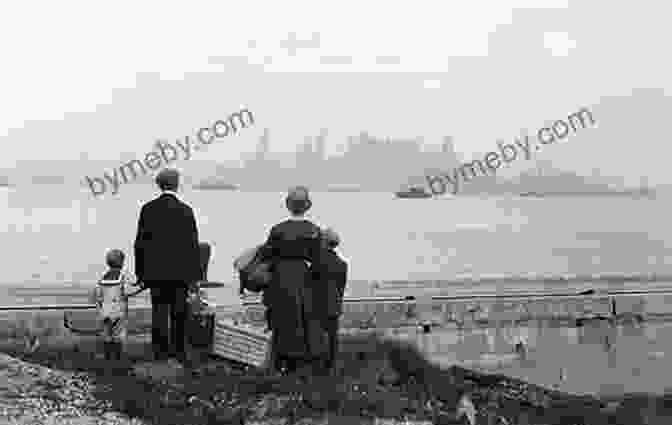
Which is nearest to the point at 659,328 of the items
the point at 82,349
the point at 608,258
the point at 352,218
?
the point at 82,349

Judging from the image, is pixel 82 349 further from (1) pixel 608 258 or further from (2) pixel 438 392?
(1) pixel 608 258

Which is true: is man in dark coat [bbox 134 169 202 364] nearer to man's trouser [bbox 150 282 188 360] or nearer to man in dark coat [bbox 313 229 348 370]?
man's trouser [bbox 150 282 188 360]

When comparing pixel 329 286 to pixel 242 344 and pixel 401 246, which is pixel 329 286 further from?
pixel 401 246

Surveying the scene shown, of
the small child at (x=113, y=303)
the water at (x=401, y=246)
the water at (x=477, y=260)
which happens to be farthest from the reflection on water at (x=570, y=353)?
the water at (x=401, y=246)

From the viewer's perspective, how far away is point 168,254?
24.0 ft

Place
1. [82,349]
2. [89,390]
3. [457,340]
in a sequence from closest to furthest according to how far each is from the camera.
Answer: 1. [89,390]
2. [82,349]
3. [457,340]

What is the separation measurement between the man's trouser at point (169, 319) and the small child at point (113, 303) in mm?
338

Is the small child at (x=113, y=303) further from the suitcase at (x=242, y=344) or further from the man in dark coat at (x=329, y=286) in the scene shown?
the man in dark coat at (x=329, y=286)

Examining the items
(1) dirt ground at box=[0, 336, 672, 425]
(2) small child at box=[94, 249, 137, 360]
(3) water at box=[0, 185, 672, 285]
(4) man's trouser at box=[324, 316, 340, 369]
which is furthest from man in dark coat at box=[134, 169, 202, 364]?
(3) water at box=[0, 185, 672, 285]

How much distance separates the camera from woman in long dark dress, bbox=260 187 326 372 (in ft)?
24.0

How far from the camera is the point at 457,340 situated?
37.2 feet

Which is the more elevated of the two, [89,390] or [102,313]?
[102,313]

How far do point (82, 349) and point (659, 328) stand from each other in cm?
919

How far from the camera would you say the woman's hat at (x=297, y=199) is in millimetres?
7398
